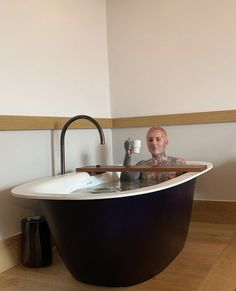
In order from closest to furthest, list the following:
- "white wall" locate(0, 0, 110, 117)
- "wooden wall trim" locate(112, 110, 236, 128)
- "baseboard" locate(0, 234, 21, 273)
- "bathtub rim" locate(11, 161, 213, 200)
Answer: "bathtub rim" locate(11, 161, 213, 200)
"baseboard" locate(0, 234, 21, 273)
"white wall" locate(0, 0, 110, 117)
"wooden wall trim" locate(112, 110, 236, 128)

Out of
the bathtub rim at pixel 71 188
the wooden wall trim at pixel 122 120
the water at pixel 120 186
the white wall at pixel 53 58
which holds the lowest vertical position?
the water at pixel 120 186

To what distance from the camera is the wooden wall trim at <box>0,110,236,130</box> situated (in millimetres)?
2221

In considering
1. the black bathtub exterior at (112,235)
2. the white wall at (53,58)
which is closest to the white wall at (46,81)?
the white wall at (53,58)

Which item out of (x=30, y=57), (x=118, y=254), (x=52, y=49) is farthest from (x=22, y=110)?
(x=118, y=254)

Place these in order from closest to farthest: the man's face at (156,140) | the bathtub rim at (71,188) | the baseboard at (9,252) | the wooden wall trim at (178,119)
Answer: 1. the bathtub rim at (71,188)
2. the baseboard at (9,252)
3. the man's face at (156,140)
4. the wooden wall trim at (178,119)

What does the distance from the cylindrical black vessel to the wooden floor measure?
0.13 ft

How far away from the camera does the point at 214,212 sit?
2.96 m

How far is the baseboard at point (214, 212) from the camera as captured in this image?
9.53 ft

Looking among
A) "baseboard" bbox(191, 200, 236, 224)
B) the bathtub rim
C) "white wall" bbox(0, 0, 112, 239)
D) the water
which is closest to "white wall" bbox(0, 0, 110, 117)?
"white wall" bbox(0, 0, 112, 239)

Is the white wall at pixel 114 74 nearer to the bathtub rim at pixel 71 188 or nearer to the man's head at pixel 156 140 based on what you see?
the bathtub rim at pixel 71 188

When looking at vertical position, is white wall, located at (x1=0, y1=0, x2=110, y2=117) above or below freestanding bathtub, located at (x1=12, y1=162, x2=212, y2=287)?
above

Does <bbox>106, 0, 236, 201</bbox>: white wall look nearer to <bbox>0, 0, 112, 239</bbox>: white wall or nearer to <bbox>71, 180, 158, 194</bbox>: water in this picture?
<bbox>0, 0, 112, 239</bbox>: white wall

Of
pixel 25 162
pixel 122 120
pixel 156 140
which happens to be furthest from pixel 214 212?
pixel 25 162

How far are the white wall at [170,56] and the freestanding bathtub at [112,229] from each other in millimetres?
1169
